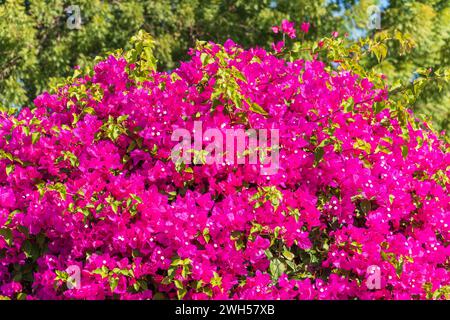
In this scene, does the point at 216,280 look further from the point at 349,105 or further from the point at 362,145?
the point at 349,105

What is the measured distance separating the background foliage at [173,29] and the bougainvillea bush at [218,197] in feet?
25.7

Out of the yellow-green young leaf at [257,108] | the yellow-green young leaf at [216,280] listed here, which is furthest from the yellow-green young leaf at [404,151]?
the yellow-green young leaf at [216,280]

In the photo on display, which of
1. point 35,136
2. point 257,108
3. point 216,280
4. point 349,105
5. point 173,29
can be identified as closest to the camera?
point 216,280

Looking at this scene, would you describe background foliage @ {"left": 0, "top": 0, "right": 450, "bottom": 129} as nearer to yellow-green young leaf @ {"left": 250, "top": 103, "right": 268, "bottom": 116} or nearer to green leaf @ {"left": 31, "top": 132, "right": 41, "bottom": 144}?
green leaf @ {"left": 31, "top": 132, "right": 41, "bottom": 144}

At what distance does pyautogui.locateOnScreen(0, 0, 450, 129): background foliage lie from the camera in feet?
38.4

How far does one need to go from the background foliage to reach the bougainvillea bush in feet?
25.7

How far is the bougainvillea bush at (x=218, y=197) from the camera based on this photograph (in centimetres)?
339

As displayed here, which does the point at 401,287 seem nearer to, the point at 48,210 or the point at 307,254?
the point at 307,254

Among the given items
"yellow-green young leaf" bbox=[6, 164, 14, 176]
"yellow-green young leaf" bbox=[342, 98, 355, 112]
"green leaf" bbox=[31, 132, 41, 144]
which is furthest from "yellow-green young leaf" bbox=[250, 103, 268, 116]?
"yellow-green young leaf" bbox=[6, 164, 14, 176]

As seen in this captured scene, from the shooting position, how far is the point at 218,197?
3.73 m

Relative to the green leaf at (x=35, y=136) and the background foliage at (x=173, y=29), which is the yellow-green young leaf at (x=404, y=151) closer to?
the green leaf at (x=35, y=136)

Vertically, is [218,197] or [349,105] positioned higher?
[349,105]

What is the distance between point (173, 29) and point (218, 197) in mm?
10176

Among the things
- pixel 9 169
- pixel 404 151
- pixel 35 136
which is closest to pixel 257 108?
pixel 404 151
